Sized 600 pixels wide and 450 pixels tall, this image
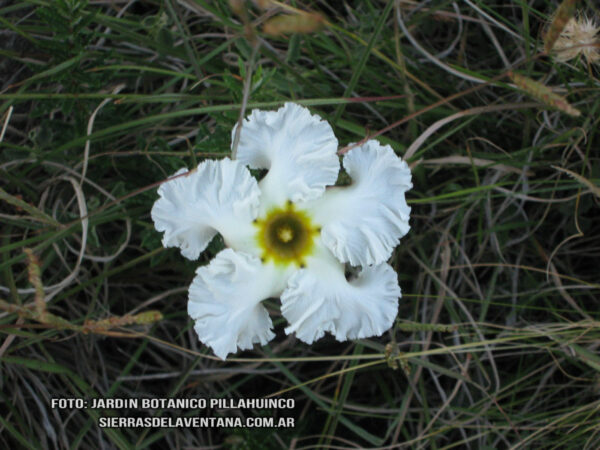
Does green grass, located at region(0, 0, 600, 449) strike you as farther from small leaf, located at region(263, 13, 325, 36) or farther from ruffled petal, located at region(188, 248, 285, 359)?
small leaf, located at region(263, 13, 325, 36)

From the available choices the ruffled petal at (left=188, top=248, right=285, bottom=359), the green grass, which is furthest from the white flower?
the green grass

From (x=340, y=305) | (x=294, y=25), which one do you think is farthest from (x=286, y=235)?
(x=294, y=25)

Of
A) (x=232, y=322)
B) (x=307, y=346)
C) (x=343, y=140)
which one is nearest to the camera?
(x=232, y=322)

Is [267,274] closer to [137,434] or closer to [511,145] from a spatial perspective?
[137,434]

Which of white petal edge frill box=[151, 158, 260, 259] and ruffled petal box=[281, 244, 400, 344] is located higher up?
white petal edge frill box=[151, 158, 260, 259]

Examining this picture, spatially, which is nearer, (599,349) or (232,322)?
(232,322)

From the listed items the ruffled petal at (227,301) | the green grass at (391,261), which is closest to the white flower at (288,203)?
the ruffled petal at (227,301)

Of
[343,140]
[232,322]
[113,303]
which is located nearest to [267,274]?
[232,322]
